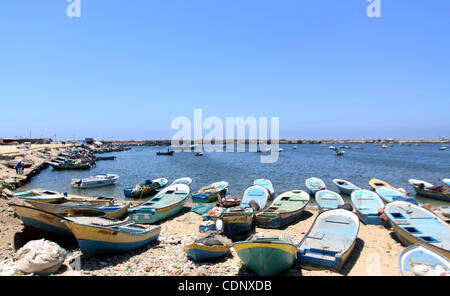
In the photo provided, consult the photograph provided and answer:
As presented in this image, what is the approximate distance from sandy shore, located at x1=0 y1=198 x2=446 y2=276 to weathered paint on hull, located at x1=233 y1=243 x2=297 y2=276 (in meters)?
0.46

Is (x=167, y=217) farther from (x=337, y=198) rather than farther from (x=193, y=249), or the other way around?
(x=337, y=198)

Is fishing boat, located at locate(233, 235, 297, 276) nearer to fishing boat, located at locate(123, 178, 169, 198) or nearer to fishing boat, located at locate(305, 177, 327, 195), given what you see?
fishing boat, located at locate(305, 177, 327, 195)

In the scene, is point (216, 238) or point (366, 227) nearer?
point (216, 238)

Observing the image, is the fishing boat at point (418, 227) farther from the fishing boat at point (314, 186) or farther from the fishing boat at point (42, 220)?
the fishing boat at point (42, 220)

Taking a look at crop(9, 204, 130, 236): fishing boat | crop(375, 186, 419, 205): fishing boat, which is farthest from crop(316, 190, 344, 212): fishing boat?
crop(9, 204, 130, 236): fishing boat

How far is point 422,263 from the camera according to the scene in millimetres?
7637

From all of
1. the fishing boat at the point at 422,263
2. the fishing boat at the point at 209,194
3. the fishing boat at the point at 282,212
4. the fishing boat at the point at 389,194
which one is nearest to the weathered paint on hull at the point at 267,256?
the fishing boat at the point at 422,263

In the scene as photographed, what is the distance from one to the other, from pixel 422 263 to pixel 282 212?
6.65 m

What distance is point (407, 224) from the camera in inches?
453

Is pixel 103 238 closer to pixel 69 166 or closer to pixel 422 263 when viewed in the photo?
pixel 422 263

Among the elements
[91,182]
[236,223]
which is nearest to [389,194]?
[236,223]

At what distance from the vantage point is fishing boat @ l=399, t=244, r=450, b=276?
716cm
